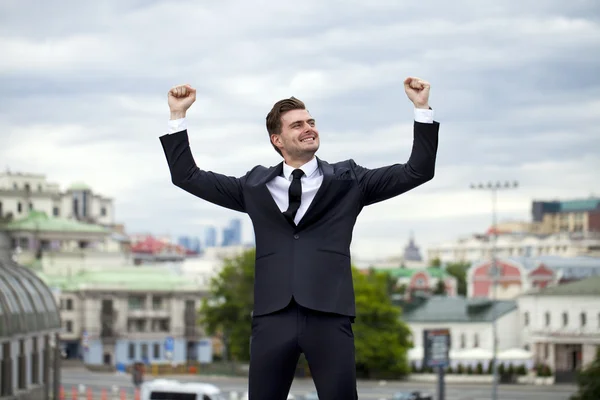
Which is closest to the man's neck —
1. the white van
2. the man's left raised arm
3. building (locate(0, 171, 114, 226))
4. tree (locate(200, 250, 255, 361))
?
the man's left raised arm

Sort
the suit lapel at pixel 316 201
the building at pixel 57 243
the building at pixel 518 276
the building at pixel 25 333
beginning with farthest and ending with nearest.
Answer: the building at pixel 518 276 → the building at pixel 57 243 → the building at pixel 25 333 → the suit lapel at pixel 316 201

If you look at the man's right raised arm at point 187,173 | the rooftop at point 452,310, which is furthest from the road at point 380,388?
the man's right raised arm at point 187,173

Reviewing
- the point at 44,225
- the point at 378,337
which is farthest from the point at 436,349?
the point at 44,225

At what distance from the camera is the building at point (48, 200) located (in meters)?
148

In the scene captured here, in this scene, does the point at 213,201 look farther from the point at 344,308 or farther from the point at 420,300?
the point at 420,300

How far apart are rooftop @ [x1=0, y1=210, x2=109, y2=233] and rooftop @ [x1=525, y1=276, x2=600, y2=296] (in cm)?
4587

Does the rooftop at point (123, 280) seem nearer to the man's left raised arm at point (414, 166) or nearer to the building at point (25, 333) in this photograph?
the building at point (25, 333)

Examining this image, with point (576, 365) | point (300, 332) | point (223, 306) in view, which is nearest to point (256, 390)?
point (300, 332)

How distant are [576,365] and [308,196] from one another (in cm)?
11010

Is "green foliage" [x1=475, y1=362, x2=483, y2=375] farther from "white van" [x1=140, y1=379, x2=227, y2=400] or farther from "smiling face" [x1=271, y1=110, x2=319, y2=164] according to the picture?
"smiling face" [x1=271, y1=110, x2=319, y2=164]

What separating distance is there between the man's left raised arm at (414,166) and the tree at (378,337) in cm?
8513

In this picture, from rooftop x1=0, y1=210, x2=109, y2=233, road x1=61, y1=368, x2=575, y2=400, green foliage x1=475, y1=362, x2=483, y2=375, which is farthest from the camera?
rooftop x1=0, y1=210, x2=109, y2=233

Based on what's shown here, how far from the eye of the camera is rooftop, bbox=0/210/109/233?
137m

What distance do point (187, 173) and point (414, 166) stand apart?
126 cm
